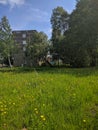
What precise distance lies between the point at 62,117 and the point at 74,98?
1.98m

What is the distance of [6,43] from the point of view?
7738cm

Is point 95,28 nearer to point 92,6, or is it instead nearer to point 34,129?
point 92,6

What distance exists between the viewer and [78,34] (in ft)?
131

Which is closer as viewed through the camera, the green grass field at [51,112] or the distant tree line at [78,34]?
the green grass field at [51,112]

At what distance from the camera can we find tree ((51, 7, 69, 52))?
69.2 meters

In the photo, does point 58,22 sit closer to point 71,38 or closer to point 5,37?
point 5,37

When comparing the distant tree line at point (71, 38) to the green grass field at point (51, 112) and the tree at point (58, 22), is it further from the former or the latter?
the green grass field at point (51, 112)

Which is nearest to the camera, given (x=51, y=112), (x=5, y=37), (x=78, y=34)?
(x=51, y=112)

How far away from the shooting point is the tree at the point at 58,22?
6925 centimetres

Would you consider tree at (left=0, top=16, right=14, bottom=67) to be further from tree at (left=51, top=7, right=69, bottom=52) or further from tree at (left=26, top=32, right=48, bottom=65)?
tree at (left=51, top=7, right=69, bottom=52)

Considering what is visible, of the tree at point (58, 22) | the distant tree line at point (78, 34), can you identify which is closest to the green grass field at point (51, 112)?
the distant tree line at point (78, 34)

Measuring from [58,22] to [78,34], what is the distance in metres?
30.5

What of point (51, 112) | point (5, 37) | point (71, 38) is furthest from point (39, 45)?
point (51, 112)

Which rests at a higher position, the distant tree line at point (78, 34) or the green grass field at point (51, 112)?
the distant tree line at point (78, 34)
